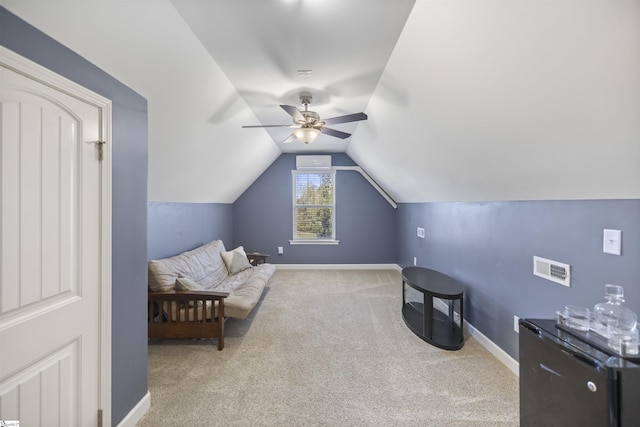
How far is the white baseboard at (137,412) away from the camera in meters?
1.48

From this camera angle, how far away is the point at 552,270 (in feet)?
5.70

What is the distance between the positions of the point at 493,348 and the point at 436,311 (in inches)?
36.8

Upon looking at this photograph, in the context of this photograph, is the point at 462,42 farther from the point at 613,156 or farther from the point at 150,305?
the point at 150,305

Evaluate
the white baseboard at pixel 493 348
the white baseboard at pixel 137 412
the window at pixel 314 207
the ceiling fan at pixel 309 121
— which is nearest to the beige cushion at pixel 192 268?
the white baseboard at pixel 137 412

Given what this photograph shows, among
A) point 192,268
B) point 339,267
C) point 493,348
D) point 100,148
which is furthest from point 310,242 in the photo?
point 100,148

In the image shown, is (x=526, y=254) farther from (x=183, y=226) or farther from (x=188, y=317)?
(x=183, y=226)

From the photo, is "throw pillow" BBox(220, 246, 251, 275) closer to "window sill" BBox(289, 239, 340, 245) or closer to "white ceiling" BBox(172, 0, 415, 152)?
"window sill" BBox(289, 239, 340, 245)

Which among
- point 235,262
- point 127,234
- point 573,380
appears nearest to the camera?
point 573,380

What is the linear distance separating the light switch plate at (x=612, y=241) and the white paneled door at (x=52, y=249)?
2.83 meters

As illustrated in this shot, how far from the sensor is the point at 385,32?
168 cm

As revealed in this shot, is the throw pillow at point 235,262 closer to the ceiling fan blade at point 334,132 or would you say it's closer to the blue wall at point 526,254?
the ceiling fan blade at point 334,132

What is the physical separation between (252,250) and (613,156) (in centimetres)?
528

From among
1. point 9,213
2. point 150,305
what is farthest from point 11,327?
point 150,305

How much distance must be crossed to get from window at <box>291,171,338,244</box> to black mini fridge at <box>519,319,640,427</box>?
4.19m
